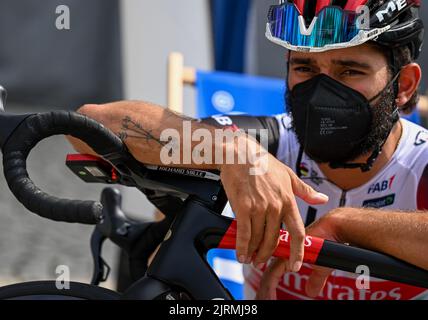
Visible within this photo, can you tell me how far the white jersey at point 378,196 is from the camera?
197 cm

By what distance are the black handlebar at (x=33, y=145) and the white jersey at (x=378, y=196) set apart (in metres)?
0.96

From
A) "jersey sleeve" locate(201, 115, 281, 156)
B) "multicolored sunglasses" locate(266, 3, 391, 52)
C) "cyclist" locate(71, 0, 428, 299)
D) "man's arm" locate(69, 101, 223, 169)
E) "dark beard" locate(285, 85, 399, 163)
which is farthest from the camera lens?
"jersey sleeve" locate(201, 115, 281, 156)

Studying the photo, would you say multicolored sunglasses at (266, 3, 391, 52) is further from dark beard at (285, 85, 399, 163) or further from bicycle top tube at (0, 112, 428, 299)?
bicycle top tube at (0, 112, 428, 299)

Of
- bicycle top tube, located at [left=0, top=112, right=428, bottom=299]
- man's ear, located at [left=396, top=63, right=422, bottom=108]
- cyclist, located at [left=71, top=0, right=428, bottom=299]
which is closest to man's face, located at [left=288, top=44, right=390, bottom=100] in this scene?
cyclist, located at [left=71, top=0, right=428, bottom=299]

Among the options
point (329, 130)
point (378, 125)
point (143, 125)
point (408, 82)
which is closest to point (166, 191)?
point (143, 125)

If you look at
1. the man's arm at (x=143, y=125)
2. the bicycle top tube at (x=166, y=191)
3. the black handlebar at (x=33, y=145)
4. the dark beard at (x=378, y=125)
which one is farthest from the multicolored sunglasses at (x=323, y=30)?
the black handlebar at (x=33, y=145)

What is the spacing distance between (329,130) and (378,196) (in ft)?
1.06

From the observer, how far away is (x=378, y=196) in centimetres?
201

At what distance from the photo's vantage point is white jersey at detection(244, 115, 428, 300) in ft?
6.46

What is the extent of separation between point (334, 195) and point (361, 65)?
394 millimetres

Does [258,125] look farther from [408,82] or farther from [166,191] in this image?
[166,191]
